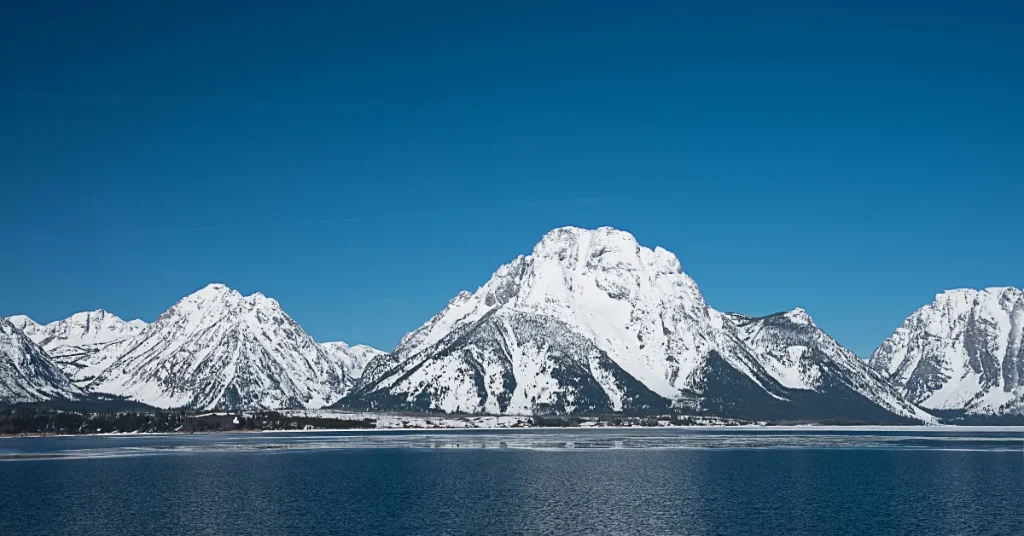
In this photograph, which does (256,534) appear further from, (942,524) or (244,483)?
(942,524)

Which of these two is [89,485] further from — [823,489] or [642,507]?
[823,489]

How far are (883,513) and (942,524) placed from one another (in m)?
10.4

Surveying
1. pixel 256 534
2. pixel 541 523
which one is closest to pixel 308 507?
pixel 256 534

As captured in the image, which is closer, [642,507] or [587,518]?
[587,518]

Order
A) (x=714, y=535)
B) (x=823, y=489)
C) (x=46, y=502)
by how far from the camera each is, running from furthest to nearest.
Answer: (x=823, y=489) < (x=46, y=502) < (x=714, y=535)

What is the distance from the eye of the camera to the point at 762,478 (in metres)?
164

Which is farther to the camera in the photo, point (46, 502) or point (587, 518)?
point (46, 502)

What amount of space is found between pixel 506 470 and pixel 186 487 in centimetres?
5613

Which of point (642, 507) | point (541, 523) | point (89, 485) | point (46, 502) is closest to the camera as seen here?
point (541, 523)

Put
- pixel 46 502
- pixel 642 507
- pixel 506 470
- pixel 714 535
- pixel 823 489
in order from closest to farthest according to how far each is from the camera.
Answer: pixel 714 535 → pixel 642 507 → pixel 46 502 → pixel 823 489 → pixel 506 470

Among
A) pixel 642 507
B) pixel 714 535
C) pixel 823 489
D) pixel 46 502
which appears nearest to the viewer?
pixel 714 535

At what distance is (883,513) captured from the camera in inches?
4636

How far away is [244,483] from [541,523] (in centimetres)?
6549

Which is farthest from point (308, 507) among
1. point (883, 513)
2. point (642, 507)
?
point (883, 513)
